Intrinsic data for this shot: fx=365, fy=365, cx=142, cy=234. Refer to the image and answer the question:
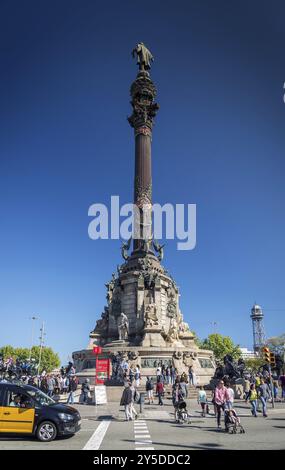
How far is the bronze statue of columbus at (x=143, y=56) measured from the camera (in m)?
50.5

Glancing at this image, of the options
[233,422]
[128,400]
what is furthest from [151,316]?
[233,422]

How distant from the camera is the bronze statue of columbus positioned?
166 feet

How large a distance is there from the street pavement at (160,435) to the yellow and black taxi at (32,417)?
0.28 m

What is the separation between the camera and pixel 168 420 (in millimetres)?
16375

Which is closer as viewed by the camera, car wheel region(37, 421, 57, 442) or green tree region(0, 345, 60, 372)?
car wheel region(37, 421, 57, 442)

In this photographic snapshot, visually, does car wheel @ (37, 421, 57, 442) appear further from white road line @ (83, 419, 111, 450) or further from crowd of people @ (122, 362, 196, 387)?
crowd of people @ (122, 362, 196, 387)

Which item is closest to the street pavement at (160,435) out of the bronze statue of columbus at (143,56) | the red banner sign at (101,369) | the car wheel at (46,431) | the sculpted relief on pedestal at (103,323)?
the car wheel at (46,431)

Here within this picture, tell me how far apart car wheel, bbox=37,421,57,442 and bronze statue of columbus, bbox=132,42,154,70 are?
48529 mm

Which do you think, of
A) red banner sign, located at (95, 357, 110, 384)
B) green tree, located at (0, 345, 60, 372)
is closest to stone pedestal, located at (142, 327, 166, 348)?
red banner sign, located at (95, 357, 110, 384)

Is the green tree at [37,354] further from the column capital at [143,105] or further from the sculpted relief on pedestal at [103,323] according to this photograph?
the column capital at [143,105]

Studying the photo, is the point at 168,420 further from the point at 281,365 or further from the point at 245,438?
the point at 281,365
